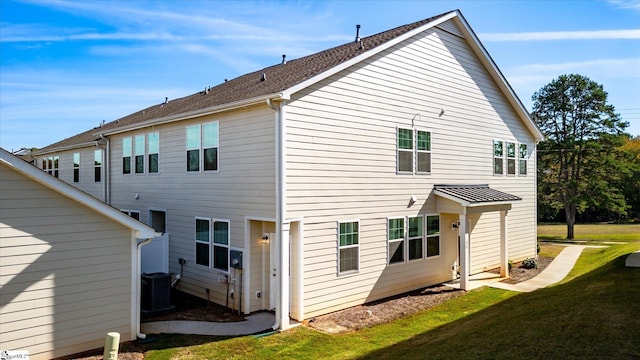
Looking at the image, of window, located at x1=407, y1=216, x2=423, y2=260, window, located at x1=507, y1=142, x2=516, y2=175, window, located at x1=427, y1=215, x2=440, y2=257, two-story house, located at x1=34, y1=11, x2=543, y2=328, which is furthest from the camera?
window, located at x1=507, y1=142, x2=516, y2=175

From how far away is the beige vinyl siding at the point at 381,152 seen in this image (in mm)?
10273

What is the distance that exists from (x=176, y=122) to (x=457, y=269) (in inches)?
422

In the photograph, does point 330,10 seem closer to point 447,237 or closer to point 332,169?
point 332,169

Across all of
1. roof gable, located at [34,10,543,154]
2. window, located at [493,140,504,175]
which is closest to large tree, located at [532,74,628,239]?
roof gable, located at [34,10,543,154]

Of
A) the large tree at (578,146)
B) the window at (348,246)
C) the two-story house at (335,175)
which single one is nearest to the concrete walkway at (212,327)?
the two-story house at (335,175)

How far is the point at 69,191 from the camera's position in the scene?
7660 mm

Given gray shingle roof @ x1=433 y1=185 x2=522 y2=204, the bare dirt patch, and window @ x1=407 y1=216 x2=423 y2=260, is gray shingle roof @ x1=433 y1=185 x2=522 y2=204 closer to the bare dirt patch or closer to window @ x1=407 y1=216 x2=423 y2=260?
window @ x1=407 y1=216 x2=423 y2=260

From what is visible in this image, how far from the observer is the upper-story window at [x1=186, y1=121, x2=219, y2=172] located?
11.9 metres

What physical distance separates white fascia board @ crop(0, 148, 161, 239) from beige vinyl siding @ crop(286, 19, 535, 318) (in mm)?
3256

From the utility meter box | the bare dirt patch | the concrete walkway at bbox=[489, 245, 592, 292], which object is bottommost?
the concrete walkway at bbox=[489, 245, 592, 292]

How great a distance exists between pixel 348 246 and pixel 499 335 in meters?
4.54

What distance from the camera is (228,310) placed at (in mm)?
11078

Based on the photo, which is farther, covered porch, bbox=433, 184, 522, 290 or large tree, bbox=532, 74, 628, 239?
large tree, bbox=532, 74, 628, 239

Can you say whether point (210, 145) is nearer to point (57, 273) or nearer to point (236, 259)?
point (236, 259)
